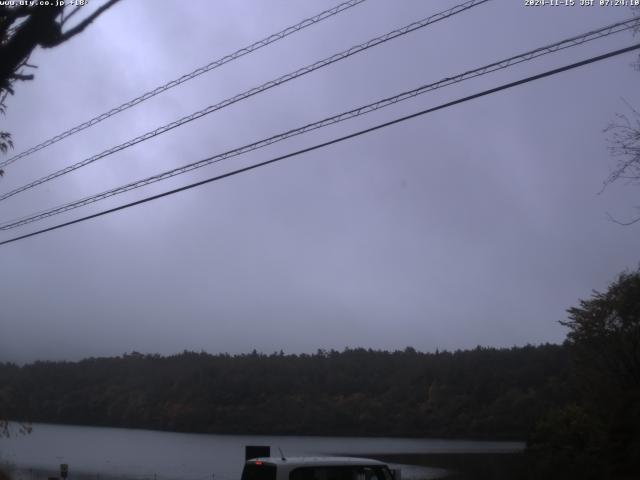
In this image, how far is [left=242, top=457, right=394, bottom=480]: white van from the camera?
13.2 metres

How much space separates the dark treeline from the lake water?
310 centimetres

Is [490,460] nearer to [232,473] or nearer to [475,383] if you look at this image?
[232,473]

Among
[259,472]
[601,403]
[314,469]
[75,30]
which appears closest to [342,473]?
[314,469]

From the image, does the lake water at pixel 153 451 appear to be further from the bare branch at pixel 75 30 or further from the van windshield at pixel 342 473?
the bare branch at pixel 75 30

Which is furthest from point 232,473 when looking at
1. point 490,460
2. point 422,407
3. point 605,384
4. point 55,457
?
point 422,407

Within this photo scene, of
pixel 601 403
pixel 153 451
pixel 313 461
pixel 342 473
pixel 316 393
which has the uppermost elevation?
pixel 316 393

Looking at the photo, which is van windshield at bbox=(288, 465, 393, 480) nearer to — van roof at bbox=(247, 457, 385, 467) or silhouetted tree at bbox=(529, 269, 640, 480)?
van roof at bbox=(247, 457, 385, 467)

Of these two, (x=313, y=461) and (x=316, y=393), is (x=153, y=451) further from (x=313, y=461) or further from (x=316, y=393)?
(x=313, y=461)

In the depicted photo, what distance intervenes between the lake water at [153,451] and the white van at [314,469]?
Result: 14.0m

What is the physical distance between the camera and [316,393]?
85.1 metres

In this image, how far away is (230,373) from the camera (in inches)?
3538

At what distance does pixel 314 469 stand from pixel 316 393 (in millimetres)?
72832

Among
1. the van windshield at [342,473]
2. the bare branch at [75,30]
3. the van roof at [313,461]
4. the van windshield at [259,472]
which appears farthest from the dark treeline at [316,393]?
the bare branch at [75,30]

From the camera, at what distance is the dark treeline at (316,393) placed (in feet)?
237
